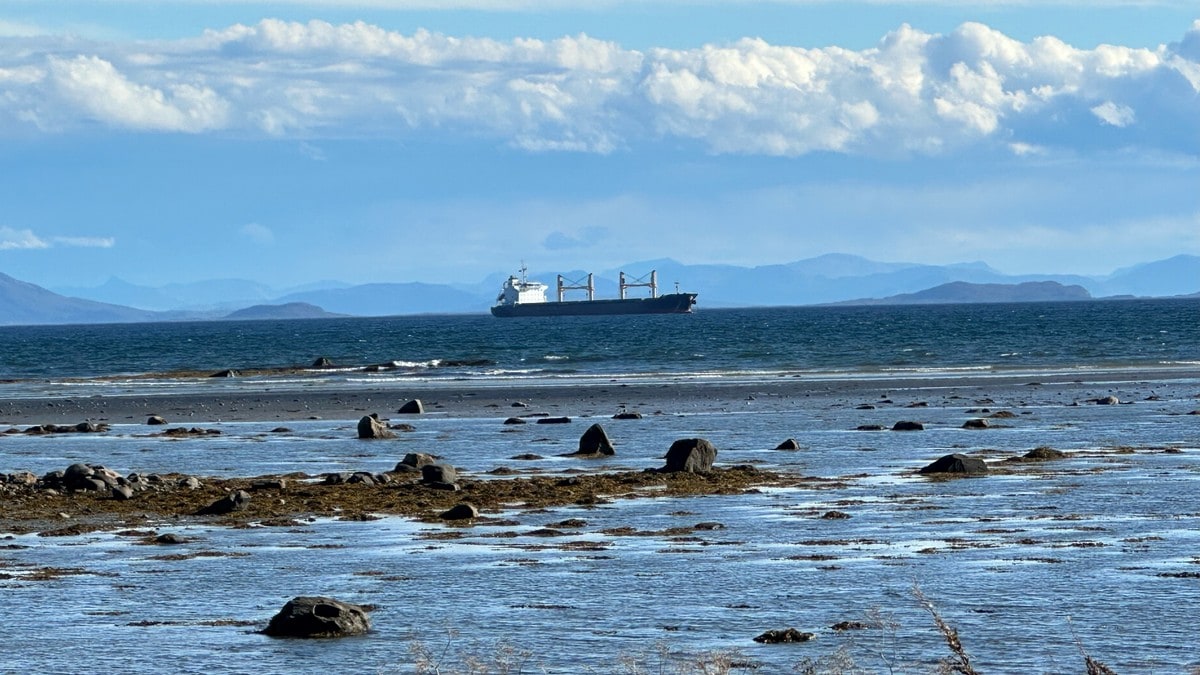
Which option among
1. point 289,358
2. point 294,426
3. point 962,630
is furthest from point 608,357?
point 962,630

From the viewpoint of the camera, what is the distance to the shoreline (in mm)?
51656

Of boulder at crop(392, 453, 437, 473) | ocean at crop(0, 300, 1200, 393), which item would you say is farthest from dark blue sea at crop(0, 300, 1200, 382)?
boulder at crop(392, 453, 437, 473)

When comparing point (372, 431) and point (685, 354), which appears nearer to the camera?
point (372, 431)

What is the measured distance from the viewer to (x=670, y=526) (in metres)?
22.1

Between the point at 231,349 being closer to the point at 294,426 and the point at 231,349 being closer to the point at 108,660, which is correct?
the point at 294,426

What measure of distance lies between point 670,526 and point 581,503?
313 cm

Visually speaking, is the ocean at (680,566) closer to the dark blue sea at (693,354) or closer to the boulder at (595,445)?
the boulder at (595,445)

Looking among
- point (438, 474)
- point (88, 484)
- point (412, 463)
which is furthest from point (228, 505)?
point (412, 463)

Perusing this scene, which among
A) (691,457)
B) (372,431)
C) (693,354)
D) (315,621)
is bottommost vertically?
(315,621)

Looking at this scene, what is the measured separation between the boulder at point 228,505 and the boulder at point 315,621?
9.46m

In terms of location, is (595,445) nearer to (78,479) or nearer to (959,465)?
(959,465)

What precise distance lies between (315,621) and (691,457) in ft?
47.5

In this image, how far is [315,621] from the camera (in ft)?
48.5

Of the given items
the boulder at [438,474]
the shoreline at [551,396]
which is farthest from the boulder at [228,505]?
the shoreline at [551,396]
